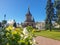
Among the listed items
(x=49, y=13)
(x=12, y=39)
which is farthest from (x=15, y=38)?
(x=49, y=13)

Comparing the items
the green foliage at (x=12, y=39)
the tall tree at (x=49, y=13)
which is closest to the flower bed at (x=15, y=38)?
the green foliage at (x=12, y=39)

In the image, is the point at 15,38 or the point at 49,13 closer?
the point at 15,38

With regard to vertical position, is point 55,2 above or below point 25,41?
above

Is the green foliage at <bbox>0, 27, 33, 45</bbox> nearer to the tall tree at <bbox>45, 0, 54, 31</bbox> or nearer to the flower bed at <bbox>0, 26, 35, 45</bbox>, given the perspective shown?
the flower bed at <bbox>0, 26, 35, 45</bbox>

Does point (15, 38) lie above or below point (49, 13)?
below

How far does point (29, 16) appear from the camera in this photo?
7400 centimetres

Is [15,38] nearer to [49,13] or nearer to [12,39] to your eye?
[12,39]

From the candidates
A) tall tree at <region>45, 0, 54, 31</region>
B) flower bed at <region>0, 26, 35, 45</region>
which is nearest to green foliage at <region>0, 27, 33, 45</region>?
flower bed at <region>0, 26, 35, 45</region>

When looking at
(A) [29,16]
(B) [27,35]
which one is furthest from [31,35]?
(A) [29,16]

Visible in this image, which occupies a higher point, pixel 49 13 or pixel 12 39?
pixel 49 13

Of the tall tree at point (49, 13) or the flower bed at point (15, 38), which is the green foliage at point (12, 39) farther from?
the tall tree at point (49, 13)

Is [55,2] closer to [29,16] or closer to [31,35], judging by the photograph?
[29,16]

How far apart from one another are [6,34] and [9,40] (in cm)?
13

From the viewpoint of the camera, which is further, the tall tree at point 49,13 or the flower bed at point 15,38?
A: the tall tree at point 49,13
